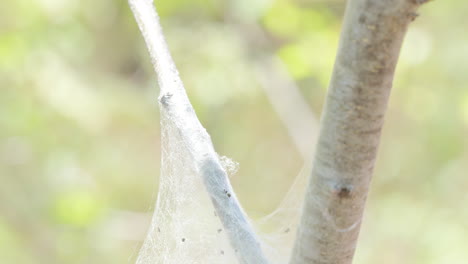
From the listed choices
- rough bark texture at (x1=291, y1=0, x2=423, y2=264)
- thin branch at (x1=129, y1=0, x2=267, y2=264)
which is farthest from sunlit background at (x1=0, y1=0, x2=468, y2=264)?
rough bark texture at (x1=291, y1=0, x2=423, y2=264)

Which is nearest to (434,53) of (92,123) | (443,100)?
(443,100)

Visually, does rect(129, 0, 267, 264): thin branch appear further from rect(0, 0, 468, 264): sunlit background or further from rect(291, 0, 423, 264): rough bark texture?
rect(0, 0, 468, 264): sunlit background

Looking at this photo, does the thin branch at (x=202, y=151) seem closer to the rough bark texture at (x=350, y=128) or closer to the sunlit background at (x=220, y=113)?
the rough bark texture at (x=350, y=128)

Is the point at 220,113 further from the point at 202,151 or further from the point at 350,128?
the point at 350,128

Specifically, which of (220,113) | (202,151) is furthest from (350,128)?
(220,113)

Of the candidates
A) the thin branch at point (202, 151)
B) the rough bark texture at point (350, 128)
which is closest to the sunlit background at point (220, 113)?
the thin branch at point (202, 151)
